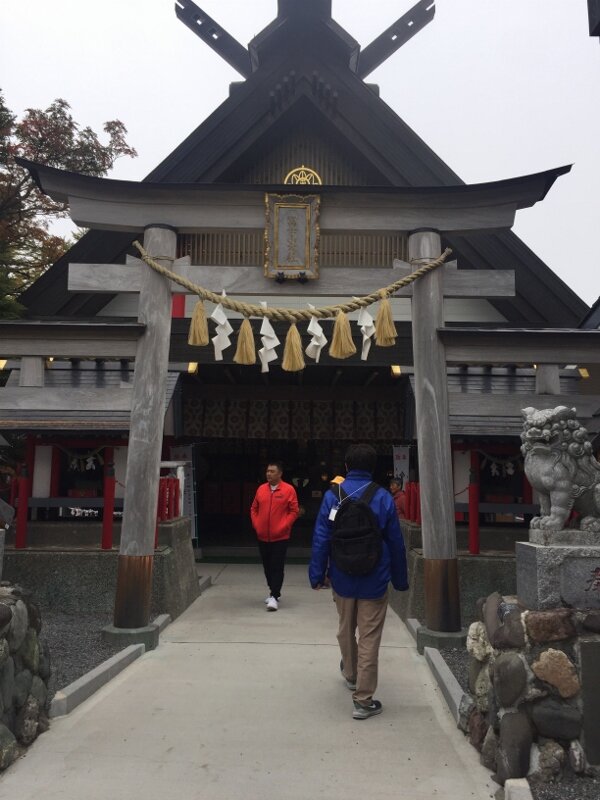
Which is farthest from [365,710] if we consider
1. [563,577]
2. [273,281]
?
[273,281]

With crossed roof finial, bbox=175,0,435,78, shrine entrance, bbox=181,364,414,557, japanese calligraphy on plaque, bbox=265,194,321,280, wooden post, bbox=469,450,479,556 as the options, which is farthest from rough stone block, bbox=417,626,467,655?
crossed roof finial, bbox=175,0,435,78

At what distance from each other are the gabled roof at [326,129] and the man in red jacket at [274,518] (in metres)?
4.83

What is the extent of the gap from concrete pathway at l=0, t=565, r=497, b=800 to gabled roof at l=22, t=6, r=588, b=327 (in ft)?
20.7

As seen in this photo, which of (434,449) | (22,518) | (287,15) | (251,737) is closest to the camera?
(251,737)

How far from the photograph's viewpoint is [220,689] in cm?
455

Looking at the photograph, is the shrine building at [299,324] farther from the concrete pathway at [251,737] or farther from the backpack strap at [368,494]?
the concrete pathway at [251,737]

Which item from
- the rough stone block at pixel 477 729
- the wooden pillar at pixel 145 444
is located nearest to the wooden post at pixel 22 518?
the wooden pillar at pixel 145 444

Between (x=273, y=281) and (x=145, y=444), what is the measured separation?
2.14 m

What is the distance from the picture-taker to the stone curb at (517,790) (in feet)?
9.34

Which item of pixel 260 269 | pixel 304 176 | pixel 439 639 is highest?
pixel 304 176

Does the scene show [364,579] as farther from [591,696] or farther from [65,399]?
[65,399]

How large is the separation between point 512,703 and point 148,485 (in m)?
3.93

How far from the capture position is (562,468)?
3680 millimetres

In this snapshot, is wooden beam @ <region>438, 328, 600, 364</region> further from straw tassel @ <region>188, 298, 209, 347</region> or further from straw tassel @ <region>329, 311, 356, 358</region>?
straw tassel @ <region>188, 298, 209, 347</region>
